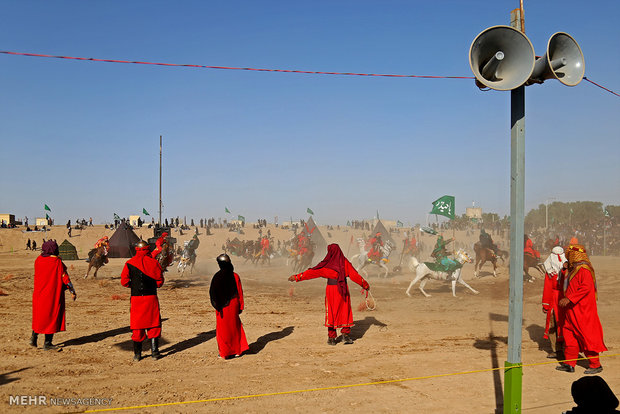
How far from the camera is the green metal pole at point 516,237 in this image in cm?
422

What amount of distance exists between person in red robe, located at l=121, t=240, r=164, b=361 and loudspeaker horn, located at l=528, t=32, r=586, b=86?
6.34 metres

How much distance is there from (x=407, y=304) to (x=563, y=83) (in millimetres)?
11247

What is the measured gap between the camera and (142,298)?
Result: 785cm

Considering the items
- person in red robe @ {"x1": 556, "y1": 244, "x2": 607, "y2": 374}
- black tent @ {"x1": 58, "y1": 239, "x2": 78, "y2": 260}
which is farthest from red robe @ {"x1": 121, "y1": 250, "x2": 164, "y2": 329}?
black tent @ {"x1": 58, "y1": 239, "x2": 78, "y2": 260}

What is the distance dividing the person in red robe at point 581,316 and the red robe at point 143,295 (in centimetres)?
644

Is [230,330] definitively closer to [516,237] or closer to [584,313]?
[516,237]

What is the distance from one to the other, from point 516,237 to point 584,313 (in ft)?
13.0

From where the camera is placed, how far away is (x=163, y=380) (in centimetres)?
689

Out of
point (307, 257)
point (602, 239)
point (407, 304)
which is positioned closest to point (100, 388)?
point (407, 304)

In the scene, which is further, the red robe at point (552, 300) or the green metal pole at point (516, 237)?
the red robe at point (552, 300)

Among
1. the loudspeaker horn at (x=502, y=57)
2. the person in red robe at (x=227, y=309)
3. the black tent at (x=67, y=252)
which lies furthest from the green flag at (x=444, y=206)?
the black tent at (x=67, y=252)

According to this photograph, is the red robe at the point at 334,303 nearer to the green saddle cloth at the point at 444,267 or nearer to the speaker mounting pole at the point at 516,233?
the speaker mounting pole at the point at 516,233

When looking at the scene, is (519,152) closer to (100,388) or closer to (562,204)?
(100,388)

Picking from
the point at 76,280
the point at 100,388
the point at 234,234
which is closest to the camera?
the point at 100,388
